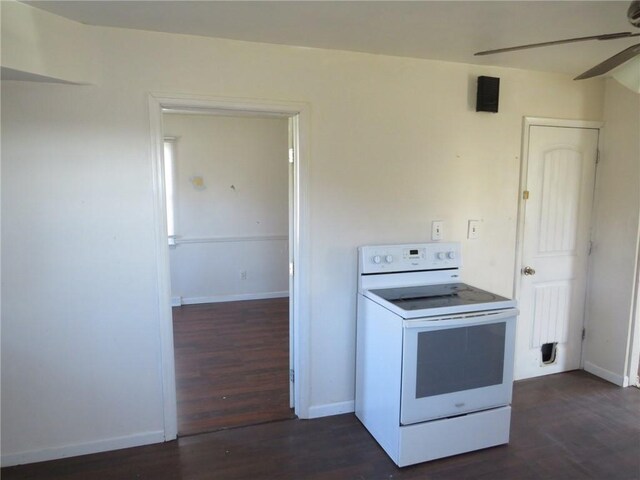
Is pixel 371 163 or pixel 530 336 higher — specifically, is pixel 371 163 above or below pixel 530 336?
above

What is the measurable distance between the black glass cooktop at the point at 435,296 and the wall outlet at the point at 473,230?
36 cm

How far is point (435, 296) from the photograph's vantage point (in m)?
2.44

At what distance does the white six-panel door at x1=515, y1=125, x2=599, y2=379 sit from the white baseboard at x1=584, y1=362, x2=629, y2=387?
10cm

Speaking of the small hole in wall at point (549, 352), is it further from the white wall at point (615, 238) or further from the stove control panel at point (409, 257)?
the stove control panel at point (409, 257)

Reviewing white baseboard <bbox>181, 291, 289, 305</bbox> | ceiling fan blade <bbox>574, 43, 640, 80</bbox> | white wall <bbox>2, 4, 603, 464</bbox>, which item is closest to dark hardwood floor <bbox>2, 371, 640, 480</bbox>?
white wall <bbox>2, 4, 603, 464</bbox>

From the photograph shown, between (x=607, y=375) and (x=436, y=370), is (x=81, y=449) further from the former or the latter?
(x=607, y=375)

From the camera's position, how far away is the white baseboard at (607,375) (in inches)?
122

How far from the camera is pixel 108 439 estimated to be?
230 cm

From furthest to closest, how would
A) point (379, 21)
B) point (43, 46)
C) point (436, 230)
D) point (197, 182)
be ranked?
1. point (197, 182)
2. point (436, 230)
3. point (379, 21)
4. point (43, 46)

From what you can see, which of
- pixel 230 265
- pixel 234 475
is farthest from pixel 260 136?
pixel 234 475

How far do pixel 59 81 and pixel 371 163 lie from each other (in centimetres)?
169

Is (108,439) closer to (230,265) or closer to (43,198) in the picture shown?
(43,198)

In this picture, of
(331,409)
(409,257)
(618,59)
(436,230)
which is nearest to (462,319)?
(409,257)

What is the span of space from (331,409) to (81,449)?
1437mm
